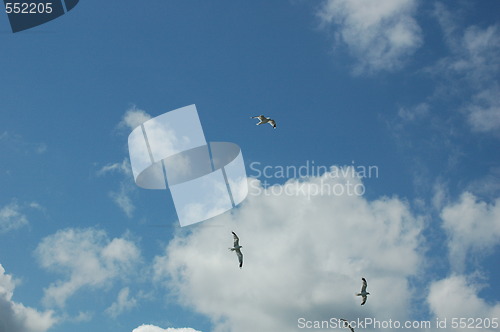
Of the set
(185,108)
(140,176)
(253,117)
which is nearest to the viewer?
(185,108)

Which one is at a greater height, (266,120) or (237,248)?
(266,120)

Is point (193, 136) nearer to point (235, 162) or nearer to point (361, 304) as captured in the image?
point (235, 162)

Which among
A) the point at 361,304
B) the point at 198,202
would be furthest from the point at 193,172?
the point at 361,304

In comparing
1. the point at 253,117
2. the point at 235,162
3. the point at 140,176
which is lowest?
the point at 140,176

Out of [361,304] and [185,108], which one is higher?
[185,108]

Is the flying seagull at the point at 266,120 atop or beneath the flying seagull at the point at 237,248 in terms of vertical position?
atop

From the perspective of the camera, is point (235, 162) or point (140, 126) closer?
point (140, 126)

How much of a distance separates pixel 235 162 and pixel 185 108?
48.8 ft

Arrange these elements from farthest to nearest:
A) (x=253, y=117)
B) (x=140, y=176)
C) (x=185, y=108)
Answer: (x=253, y=117) → (x=140, y=176) → (x=185, y=108)

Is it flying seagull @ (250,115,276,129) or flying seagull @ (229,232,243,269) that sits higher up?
flying seagull @ (250,115,276,129)

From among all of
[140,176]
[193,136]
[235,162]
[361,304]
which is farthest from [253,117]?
[361,304]

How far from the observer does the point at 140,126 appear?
252 feet

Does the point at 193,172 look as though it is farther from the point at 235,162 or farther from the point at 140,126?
the point at 140,126

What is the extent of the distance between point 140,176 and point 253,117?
73.4ft
